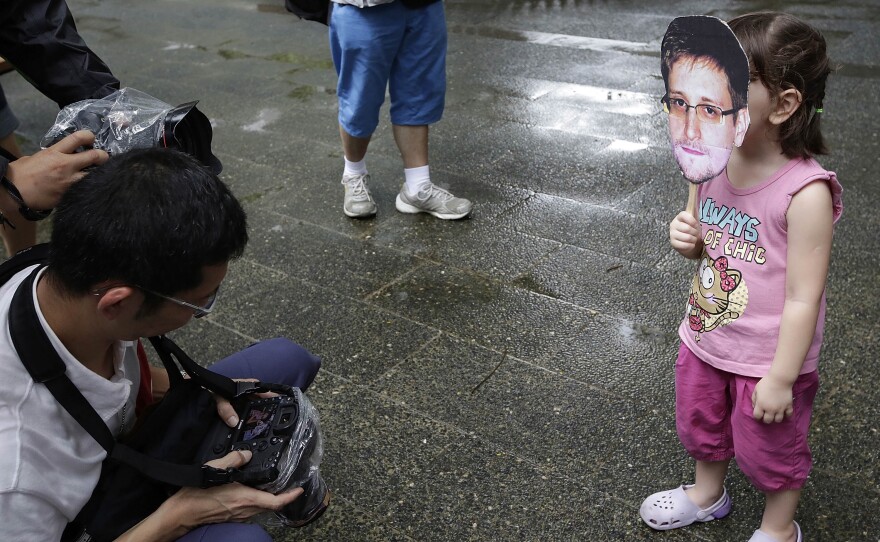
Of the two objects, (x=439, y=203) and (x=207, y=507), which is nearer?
(x=207, y=507)

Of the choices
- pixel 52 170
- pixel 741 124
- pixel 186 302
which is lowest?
pixel 186 302

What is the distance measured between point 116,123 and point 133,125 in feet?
0.14

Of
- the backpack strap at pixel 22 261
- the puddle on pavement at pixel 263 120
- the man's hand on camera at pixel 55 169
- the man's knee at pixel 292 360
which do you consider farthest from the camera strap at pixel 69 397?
the puddle on pavement at pixel 263 120

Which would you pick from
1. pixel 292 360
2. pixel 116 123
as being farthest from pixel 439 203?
pixel 116 123

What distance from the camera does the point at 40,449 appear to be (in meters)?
1.52

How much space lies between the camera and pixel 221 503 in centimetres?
175

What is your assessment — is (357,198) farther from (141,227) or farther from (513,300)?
(141,227)

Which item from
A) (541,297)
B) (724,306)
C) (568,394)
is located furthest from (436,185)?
(724,306)

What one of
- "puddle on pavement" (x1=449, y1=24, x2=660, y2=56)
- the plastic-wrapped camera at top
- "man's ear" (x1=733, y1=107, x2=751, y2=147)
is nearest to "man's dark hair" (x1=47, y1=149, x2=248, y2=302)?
the plastic-wrapped camera at top

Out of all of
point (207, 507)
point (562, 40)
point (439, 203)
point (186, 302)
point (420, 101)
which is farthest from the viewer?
point (562, 40)

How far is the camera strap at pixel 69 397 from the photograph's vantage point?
1530 millimetres

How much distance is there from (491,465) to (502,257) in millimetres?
1331

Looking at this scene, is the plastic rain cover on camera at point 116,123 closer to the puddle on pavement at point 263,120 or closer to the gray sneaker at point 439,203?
the gray sneaker at point 439,203

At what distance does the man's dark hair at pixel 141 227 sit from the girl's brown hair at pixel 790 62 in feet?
3.77
